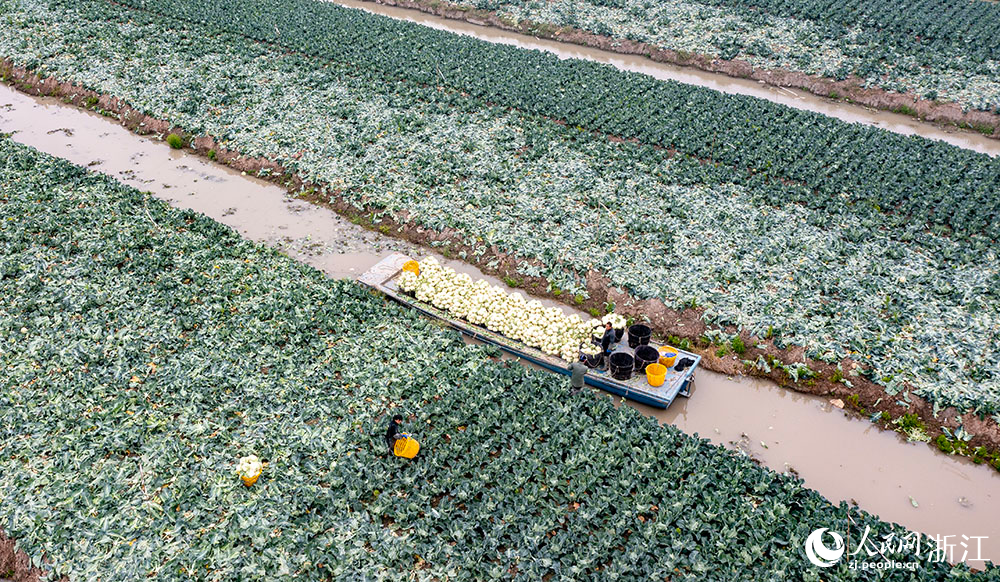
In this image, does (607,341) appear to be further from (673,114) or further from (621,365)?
(673,114)

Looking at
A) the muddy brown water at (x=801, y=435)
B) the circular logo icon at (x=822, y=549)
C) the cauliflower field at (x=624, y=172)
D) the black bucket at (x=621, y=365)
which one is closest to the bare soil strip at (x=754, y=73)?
the cauliflower field at (x=624, y=172)

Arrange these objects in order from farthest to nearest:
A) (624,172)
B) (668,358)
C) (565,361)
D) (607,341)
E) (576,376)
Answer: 1. (624,172)
2. (565,361)
3. (668,358)
4. (607,341)
5. (576,376)

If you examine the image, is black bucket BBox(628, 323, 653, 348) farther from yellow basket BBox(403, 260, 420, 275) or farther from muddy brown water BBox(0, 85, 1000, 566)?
yellow basket BBox(403, 260, 420, 275)

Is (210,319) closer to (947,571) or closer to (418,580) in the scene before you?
(418,580)

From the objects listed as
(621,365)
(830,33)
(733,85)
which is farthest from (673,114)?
(621,365)

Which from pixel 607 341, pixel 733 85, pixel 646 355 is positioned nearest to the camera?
pixel 646 355

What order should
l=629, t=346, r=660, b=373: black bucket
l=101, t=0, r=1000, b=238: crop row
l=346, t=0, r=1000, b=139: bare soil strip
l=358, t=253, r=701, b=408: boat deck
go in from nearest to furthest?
l=358, t=253, r=701, b=408: boat deck < l=629, t=346, r=660, b=373: black bucket < l=101, t=0, r=1000, b=238: crop row < l=346, t=0, r=1000, b=139: bare soil strip

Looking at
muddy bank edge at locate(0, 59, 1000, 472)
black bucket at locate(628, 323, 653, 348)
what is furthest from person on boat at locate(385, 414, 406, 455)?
muddy bank edge at locate(0, 59, 1000, 472)

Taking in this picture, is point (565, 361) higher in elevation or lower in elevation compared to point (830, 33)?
lower
